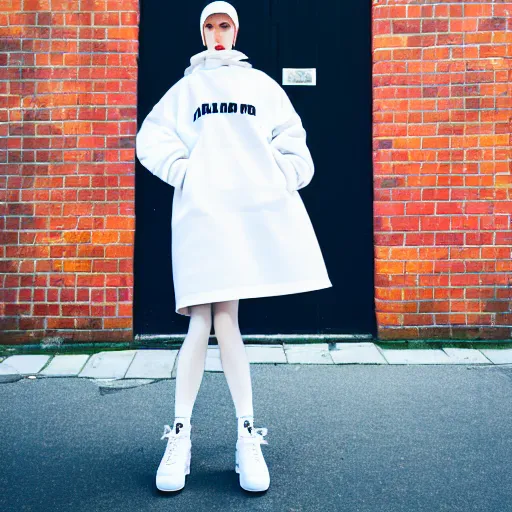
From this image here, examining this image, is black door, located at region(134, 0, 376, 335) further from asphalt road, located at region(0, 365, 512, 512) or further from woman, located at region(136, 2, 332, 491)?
woman, located at region(136, 2, 332, 491)

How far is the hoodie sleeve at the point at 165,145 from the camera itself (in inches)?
88.9

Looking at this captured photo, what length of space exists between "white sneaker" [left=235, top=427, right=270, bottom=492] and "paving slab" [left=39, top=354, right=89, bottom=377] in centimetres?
167

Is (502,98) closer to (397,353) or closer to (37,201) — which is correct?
(397,353)

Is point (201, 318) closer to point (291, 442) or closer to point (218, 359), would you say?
point (291, 442)

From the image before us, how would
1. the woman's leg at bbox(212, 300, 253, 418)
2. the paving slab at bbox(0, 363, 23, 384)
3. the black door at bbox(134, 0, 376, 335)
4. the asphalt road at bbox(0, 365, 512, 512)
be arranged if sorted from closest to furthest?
the asphalt road at bbox(0, 365, 512, 512) → the woman's leg at bbox(212, 300, 253, 418) → the paving slab at bbox(0, 363, 23, 384) → the black door at bbox(134, 0, 376, 335)

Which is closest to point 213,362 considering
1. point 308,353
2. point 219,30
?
point 308,353

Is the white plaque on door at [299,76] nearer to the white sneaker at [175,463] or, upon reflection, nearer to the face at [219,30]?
the face at [219,30]

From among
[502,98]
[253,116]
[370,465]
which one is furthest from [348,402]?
[502,98]

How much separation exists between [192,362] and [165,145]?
89cm

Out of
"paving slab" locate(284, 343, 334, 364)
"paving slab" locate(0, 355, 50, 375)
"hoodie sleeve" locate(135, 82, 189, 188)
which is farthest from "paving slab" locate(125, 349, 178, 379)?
"hoodie sleeve" locate(135, 82, 189, 188)

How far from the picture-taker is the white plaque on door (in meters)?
4.33

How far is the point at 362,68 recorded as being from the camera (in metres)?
4.38

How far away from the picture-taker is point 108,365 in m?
3.68

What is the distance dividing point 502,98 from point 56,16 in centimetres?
337
